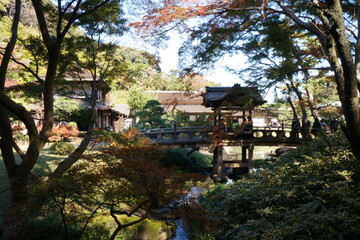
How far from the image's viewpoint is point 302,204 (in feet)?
19.7

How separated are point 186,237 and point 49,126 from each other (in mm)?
4696

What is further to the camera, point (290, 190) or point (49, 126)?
point (290, 190)

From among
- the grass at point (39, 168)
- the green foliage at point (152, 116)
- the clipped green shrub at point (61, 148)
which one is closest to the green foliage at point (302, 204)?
the grass at point (39, 168)

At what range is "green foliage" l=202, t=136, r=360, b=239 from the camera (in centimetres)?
504

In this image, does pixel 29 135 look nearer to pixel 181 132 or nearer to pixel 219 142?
pixel 181 132

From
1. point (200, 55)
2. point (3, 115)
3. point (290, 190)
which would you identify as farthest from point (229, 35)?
point (3, 115)

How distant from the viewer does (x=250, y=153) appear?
1476cm

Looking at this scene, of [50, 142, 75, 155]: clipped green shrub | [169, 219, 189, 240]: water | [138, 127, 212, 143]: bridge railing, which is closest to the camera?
[169, 219, 189, 240]: water

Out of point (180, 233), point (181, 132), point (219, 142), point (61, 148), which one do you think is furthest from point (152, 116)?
point (180, 233)

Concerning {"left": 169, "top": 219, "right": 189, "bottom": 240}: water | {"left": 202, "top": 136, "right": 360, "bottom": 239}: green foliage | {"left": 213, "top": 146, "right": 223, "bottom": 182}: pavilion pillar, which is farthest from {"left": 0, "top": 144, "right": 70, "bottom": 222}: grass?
{"left": 213, "top": 146, "right": 223, "bottom": 182}: pavilion pillar

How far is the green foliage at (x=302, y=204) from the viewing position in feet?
16.5

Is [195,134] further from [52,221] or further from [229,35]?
[52,221]

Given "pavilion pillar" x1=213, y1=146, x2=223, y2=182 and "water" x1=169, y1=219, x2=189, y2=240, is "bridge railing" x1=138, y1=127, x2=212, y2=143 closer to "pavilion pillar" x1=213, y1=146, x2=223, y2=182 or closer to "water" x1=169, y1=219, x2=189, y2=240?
"pavilion pillar" x1=213, y1=146, x2=223, y2=182

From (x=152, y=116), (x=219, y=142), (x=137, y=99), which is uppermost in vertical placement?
(x=137, y=99)
